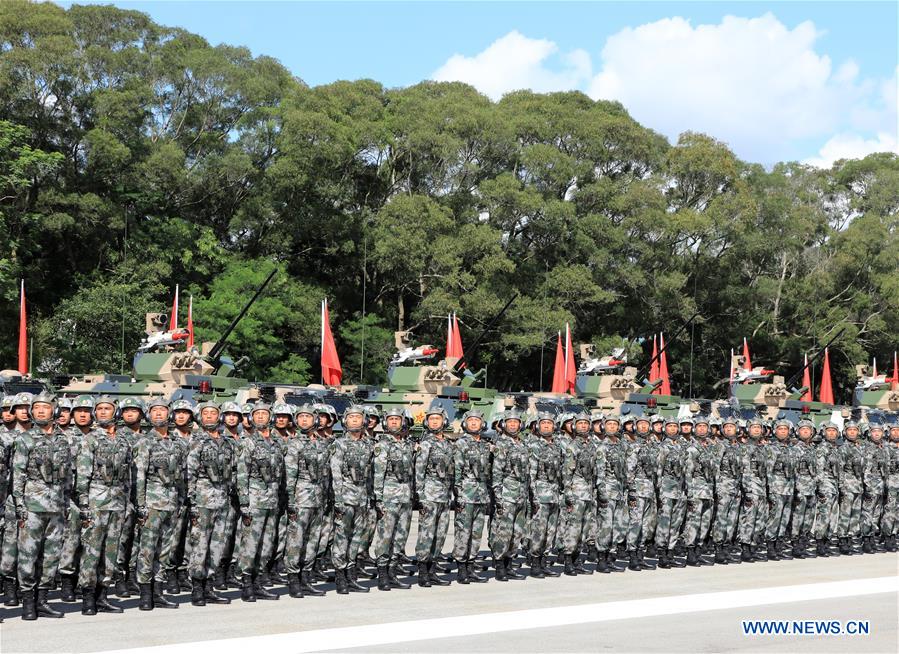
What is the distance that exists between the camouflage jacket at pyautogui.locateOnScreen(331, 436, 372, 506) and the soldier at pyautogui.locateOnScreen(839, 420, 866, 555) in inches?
286

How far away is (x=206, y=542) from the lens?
987 centimetres

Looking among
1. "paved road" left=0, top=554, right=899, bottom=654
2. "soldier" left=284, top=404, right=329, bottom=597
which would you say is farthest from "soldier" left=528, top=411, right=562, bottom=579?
"soldier" left=284, top=404, right=329, bottom=597

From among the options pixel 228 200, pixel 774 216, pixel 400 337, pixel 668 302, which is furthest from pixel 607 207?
pixel 400 337

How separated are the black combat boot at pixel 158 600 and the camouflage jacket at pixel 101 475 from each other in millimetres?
762

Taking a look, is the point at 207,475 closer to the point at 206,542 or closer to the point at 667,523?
the point at 206,542

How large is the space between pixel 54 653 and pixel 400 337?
60.6ft

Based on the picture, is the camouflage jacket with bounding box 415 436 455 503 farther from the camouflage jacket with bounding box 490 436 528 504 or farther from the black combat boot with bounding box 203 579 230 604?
the black combat boot with bounding box 203 579 230 604

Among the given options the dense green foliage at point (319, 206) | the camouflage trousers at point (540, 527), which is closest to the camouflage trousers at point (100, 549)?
the camouflage trousers at point (540, 527)

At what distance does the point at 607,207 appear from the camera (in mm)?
41031

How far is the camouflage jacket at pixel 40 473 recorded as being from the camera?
9062 millimetres

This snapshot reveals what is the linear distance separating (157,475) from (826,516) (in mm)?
8873

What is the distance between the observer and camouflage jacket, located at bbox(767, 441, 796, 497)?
14336 millimetres

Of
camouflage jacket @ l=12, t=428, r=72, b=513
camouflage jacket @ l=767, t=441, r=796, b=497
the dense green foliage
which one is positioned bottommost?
camouflage jacket @ l=767, t=441, r=796, b=497

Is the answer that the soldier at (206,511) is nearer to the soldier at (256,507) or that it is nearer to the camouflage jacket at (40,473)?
the soldier at (256,507)
